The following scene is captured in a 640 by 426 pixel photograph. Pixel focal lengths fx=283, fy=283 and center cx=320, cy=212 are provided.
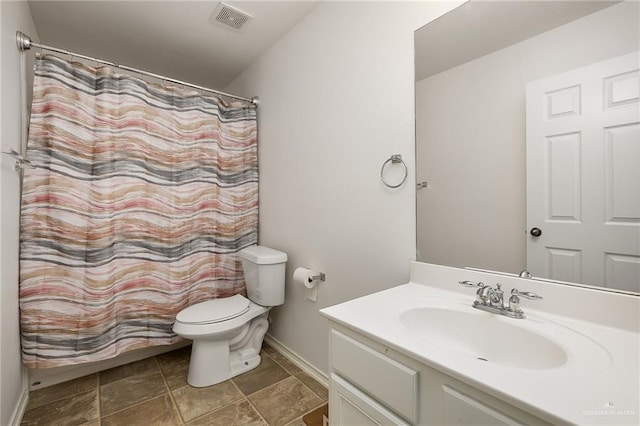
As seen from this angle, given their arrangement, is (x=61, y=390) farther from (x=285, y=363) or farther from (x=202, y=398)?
(x=285, y=363)

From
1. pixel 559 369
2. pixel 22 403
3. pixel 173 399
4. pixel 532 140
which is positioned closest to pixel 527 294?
pixel 559 369

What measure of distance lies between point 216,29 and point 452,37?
A: 1.58 metres

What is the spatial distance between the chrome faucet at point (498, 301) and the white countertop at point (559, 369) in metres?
0.04

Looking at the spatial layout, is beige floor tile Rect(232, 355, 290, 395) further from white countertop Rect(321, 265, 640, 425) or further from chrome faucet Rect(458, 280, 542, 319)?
chrome faucet Rect(458, 280, 542, 319)

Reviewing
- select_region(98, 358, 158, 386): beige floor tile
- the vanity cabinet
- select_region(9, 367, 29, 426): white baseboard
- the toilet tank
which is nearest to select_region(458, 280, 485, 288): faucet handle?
the vanity cabinet

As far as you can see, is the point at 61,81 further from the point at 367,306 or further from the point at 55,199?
the point at 367,306

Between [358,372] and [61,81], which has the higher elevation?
[61,81]

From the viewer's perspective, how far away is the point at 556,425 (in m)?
0.48

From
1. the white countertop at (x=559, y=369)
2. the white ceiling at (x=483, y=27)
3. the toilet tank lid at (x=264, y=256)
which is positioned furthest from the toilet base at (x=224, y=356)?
the white ceiling at (x=483, y=27)

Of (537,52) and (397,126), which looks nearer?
(537,52)

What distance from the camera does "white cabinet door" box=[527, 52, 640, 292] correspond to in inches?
30.8

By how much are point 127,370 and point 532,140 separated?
104 inches

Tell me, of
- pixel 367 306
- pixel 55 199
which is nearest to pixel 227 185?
pixel 55 199

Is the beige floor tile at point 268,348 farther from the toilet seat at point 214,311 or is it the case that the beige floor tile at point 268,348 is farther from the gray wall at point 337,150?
the toilet seat at point 214,311
